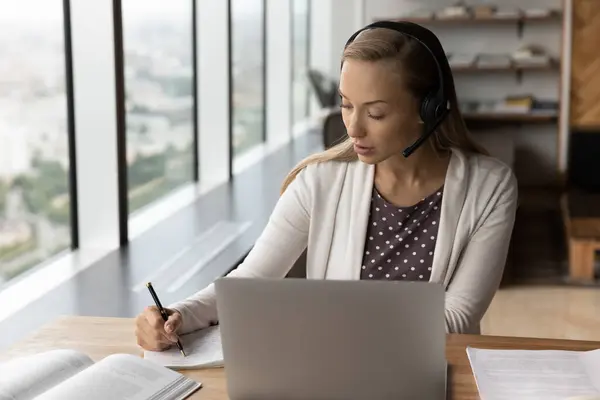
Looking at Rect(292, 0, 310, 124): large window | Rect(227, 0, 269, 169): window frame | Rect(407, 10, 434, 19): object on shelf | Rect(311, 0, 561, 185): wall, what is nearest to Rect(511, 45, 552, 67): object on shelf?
Rect(311, 0, 561, 185): wall

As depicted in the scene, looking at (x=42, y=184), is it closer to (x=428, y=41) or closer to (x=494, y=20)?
(x=428, y=41)

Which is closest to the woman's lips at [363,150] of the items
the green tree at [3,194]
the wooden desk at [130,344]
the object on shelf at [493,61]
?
the wooden desk at [130,344]

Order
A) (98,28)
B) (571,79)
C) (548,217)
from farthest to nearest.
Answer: (571,79)
(548,217)
(98,28)

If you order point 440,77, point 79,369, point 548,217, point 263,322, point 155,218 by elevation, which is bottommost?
point 548,217

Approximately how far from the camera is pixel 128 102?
4.34 metres

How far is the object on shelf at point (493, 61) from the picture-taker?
22.5 feet

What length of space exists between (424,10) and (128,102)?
3.43 metres

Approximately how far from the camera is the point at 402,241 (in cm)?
201

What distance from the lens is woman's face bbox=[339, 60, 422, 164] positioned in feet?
5.99

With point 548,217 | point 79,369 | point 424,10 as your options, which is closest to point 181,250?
point 79,369

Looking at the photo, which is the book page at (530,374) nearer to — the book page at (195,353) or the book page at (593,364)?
the book page at (593,364)

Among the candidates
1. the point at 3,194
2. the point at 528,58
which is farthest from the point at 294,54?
the point at 3,194

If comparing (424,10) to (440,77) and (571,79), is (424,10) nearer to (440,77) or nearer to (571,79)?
(571,79)

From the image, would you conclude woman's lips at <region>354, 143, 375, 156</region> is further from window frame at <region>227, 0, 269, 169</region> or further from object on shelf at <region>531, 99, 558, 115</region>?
object on shelf at <region>531, 99, 558, 115</region>
